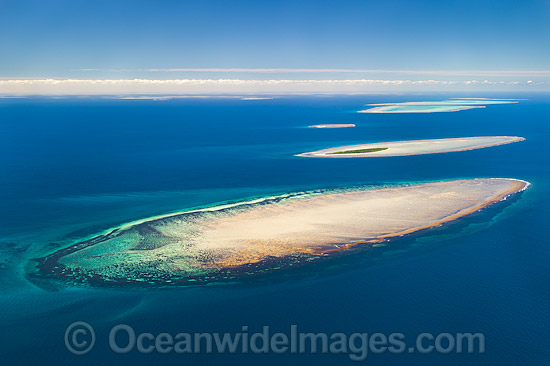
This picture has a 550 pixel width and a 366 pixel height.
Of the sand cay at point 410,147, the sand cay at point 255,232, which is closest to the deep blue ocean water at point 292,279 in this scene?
the sand cay at point 255,232

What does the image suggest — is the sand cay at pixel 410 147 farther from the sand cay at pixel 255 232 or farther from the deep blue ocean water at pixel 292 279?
the sand cay at pixel 255 232

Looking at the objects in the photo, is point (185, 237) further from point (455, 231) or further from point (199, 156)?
point (199, 156)

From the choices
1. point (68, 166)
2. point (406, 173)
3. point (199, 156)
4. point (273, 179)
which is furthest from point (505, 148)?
point (68, 166)

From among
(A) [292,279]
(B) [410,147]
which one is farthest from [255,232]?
(B) [410,147]

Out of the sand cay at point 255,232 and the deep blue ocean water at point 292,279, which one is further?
the sand cay at point 255,232

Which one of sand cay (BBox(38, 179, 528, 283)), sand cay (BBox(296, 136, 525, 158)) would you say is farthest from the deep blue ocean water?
sand cay (BBox(296, 136, 525, 158))

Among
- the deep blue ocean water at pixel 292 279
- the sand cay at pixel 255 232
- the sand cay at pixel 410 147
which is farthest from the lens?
A: the sand cay at pixel 410 147
